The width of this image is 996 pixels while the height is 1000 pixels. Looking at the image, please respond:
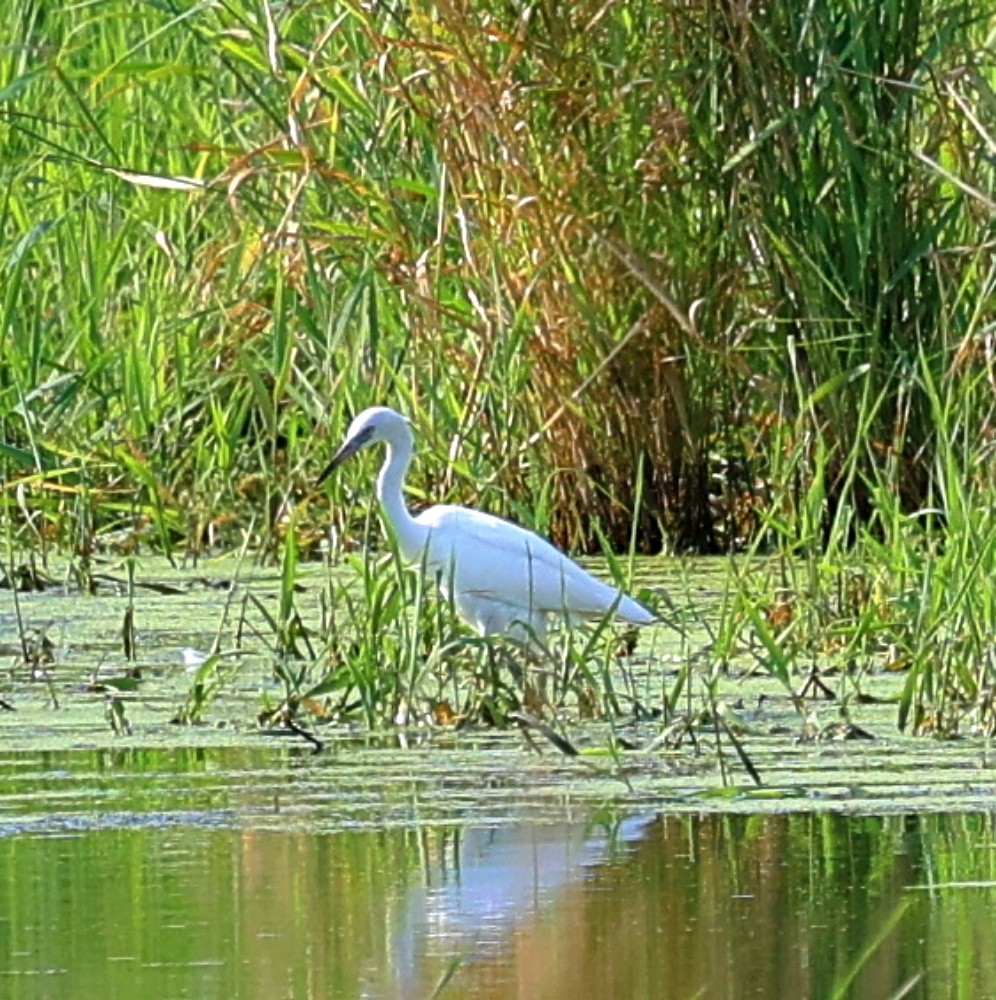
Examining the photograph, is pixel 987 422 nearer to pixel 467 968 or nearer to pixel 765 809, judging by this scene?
pixel 765 809

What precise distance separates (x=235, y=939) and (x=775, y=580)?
285cm

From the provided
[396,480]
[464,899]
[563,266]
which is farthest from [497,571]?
[464,899]

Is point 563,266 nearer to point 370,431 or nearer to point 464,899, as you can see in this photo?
point 370,431

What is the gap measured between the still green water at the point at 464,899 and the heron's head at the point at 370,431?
174cm

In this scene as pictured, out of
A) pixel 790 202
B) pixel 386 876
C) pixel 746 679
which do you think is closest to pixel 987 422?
pixel 746 679

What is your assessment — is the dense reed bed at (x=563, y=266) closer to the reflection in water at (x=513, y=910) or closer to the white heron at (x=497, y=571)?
the white heron at (x=497, y=571)

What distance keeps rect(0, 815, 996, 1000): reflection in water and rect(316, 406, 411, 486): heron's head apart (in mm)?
2161

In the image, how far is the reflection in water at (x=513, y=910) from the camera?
3.33m

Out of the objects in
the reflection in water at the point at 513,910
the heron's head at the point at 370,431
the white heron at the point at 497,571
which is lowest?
the reflection in water at the point at 513,910

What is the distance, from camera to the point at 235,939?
3.56m

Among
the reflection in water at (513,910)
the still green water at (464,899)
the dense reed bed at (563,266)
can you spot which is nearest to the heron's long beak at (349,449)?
the dense reed bed at (563,266)

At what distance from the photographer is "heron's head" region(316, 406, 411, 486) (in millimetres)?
6348

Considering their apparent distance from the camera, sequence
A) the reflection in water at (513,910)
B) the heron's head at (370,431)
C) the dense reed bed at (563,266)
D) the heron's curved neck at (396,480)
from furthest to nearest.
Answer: the dense reed bed at (563,266) < the heron's head at (370,431) < the heron's curved neck at (396,480) < the reflection in water at (513,910)

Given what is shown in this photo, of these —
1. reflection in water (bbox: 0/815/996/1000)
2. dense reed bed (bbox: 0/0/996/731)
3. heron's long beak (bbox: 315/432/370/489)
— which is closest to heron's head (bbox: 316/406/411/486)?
heron's long beak (bbox: 315/432/370/489)
